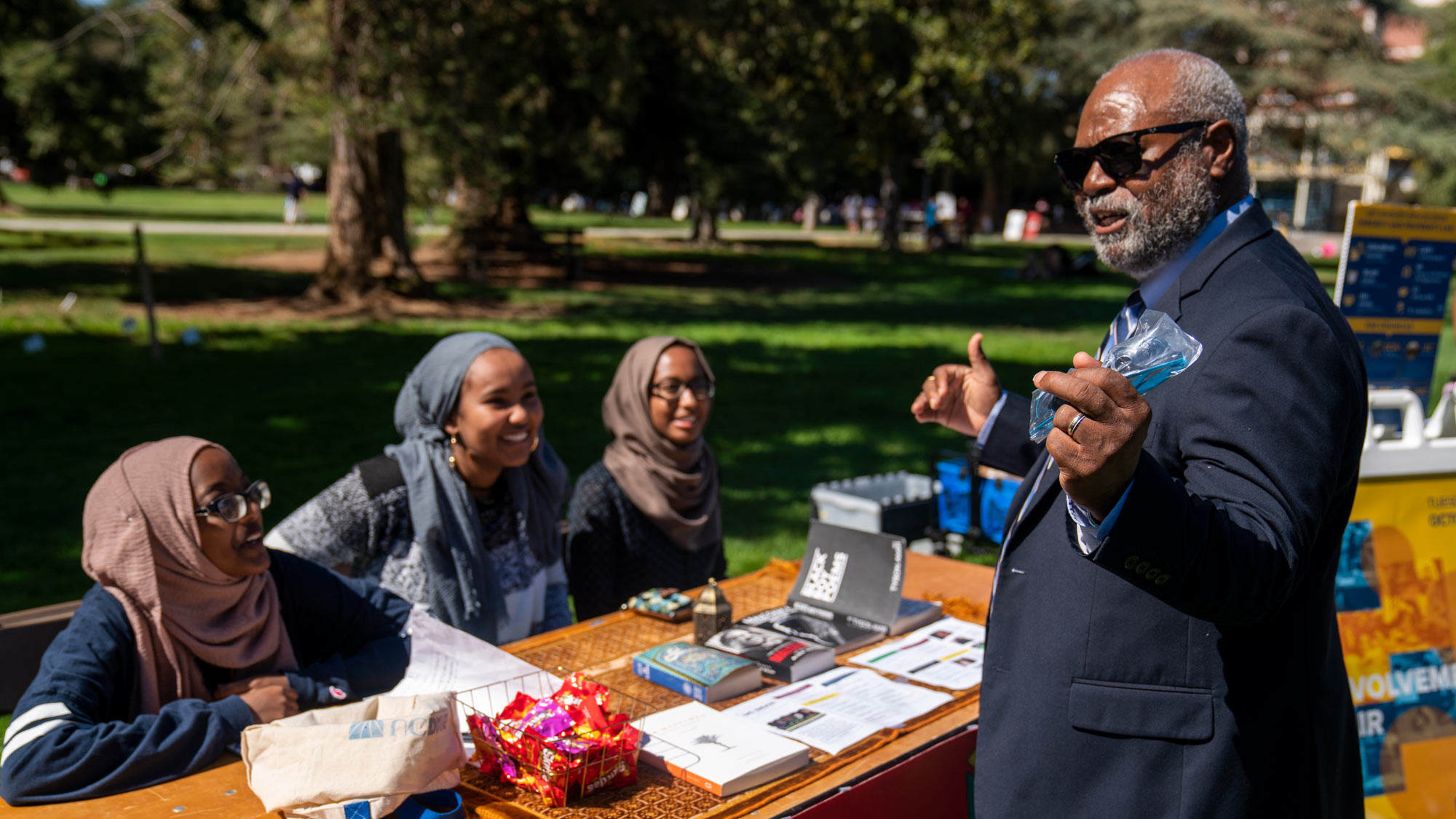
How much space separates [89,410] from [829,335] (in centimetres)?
904

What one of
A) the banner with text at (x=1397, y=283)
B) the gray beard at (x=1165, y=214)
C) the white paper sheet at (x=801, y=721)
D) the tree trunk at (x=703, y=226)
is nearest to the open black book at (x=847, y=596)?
the white paper sheet at (x=801, y=721)

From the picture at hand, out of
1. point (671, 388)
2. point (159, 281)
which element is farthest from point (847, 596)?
point (159, 281)

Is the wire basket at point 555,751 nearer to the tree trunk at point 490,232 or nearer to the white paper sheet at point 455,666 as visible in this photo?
the white paper sheet at point 455,666

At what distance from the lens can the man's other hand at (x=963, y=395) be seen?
264 cm

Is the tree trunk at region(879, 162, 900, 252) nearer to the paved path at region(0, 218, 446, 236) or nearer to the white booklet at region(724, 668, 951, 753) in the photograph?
the paved path at region(0, 218, 446, 236)

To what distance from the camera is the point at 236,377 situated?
407 inches

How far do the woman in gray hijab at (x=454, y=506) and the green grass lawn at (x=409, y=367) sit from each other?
8.27 feet

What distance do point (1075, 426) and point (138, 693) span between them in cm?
233

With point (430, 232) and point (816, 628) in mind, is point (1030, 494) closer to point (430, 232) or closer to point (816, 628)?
point (816, 628)

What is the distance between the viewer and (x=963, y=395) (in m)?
2.70

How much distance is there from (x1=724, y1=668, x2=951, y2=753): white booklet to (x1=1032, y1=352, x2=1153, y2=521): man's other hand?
124 cm

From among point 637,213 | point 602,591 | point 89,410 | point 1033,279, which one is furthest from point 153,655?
point 637,213

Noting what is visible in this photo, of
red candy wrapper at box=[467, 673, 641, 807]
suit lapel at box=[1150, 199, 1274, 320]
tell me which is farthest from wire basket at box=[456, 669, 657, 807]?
suit lapel at box=[1150, 199, 1274, 320]

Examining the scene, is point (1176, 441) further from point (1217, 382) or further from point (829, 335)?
point (829, 335)
